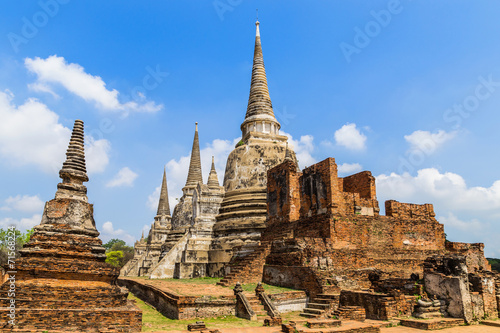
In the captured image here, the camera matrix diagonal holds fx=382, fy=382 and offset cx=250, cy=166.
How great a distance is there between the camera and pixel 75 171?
12.0 metres

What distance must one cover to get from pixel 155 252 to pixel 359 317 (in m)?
29.8

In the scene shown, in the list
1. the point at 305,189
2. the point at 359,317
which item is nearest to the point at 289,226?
the point at 305,189

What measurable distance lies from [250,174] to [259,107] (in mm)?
5726

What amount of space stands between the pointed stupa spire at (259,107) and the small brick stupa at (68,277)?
17.2 meters

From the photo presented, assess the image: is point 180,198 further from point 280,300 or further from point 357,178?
point 280,300

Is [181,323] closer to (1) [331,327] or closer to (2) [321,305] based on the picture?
Result: (1) [331,327]

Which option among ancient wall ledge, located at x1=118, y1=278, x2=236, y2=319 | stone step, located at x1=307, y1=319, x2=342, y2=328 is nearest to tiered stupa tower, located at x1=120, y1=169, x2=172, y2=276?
ancient wall ledge, located at x1=118, y1=278, x2=236, y2=319

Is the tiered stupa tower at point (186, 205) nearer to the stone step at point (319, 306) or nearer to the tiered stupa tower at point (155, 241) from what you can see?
the tiered stupa tower at point (155, 241)

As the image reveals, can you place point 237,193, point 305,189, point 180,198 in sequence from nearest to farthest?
point 305,189
point 237,193
point 180,198

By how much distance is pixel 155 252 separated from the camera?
38.4 m

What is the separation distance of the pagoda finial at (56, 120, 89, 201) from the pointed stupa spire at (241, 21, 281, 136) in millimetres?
16619

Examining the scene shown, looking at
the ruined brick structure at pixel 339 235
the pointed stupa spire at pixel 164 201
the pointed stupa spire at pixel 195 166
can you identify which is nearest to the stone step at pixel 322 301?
the ruined brick structure at pixel 339 235

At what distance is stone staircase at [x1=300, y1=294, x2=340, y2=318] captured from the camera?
12525 mm

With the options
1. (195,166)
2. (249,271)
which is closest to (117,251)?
(195,166)
